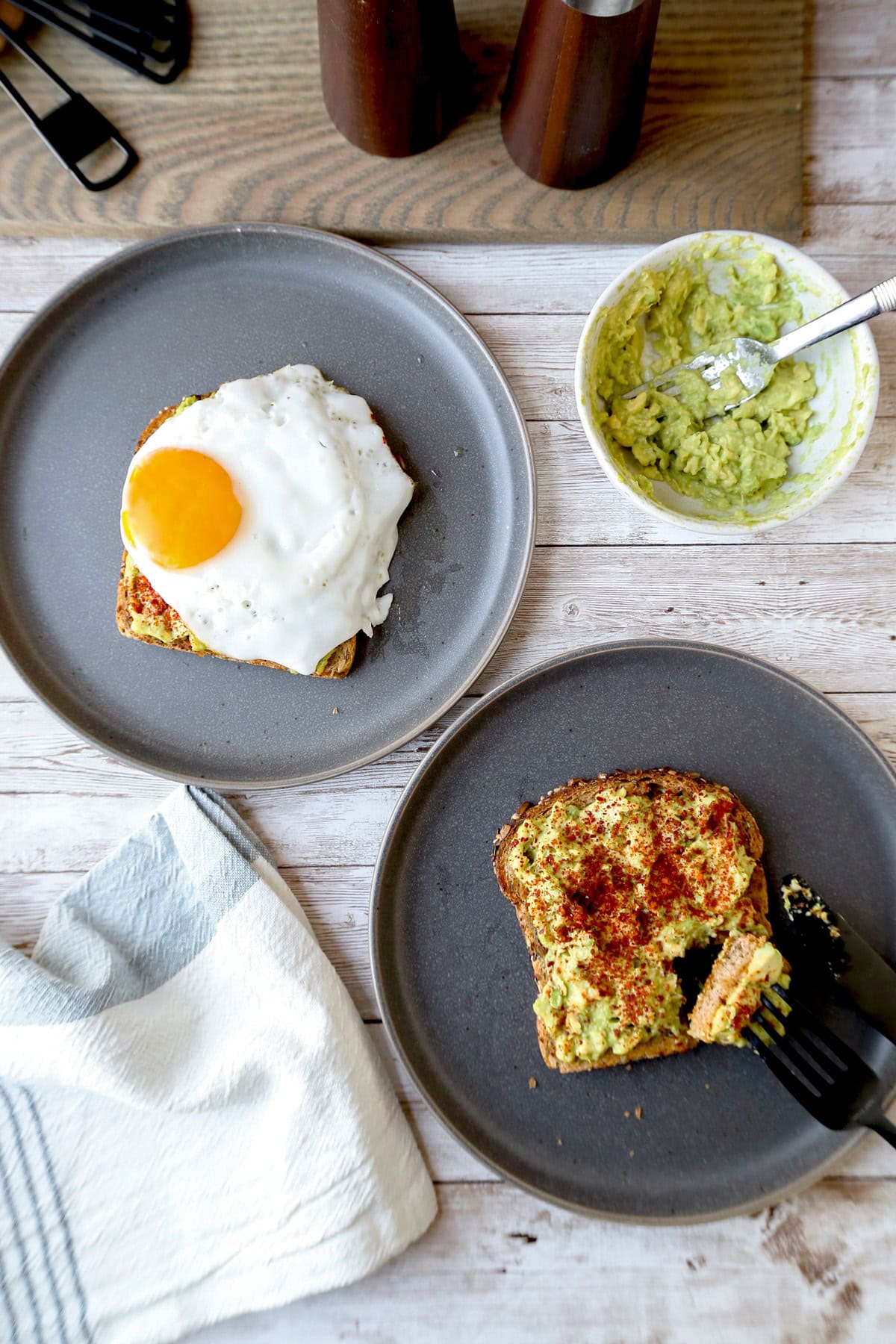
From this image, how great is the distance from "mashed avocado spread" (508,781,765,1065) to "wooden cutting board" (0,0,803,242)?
1543mm

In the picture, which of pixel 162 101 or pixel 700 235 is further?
pixel 162 101

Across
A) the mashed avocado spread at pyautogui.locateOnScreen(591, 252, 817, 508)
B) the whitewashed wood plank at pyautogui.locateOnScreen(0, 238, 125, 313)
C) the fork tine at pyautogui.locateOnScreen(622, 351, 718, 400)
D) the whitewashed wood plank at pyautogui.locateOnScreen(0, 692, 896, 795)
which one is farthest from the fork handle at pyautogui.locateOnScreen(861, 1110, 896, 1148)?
the whitewashed wood plank at pyautogui.locateOnScreen(0, 238, 125, 313)

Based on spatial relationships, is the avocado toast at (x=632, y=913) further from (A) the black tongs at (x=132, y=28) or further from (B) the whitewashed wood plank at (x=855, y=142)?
(A) the black tongs at (x=132, y=28)

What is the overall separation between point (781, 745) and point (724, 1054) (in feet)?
2.59

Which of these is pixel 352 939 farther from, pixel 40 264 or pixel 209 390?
pixel 40 264

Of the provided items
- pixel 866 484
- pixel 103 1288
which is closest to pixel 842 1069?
pixel 866 484

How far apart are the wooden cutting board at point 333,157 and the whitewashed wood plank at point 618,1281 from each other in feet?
8.43

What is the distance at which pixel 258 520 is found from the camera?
7.37 feet

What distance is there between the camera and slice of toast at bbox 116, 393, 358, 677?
232cm

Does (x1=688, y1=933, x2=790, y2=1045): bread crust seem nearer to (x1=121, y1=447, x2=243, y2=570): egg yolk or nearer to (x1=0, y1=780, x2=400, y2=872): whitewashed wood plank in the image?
(x1=0, y1=780, x2=400, y2=872): whitewashed wood plank

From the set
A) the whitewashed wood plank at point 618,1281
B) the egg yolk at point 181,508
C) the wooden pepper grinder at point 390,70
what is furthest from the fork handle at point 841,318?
the whitewashed wood plank at point 618,1281

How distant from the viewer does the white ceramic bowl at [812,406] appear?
7.15 feet

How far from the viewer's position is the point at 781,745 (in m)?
2.34

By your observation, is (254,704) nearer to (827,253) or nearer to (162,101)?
(162,101)
